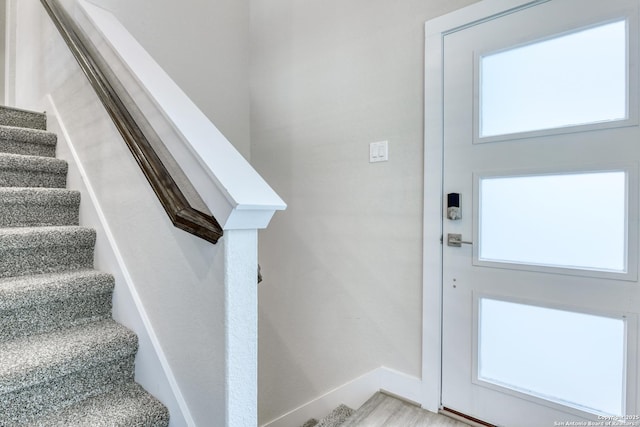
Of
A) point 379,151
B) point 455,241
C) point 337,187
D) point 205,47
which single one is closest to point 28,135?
point 205,47

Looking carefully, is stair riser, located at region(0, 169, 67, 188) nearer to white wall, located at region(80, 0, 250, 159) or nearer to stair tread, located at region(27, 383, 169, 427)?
white wall, located at region(80, 0, 250, 159)

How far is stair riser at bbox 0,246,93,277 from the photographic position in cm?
124

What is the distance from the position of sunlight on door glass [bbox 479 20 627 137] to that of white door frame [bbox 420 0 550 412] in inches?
8.0

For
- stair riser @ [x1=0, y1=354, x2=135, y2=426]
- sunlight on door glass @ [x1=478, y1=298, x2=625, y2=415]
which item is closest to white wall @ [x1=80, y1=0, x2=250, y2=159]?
stair riser @ [x1=0, y1=354, x2=135, y2=426]

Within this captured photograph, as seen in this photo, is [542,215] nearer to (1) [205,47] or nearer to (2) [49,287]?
(2) [49,287]

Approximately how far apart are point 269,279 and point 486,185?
5.19 ft

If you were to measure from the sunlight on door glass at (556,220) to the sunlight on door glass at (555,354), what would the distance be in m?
0.22

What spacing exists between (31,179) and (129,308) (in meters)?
0.99

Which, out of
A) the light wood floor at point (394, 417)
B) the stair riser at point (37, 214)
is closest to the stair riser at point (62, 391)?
the stair riser at point (37, 214)

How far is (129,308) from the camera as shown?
118 cm

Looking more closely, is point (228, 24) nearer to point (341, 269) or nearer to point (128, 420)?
point (341, 269)

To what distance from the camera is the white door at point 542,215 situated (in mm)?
1158

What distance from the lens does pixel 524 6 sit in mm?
1328

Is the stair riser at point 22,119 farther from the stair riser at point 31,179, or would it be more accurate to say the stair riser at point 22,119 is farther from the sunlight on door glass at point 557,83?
the sunlight on door glass at point 557,83
